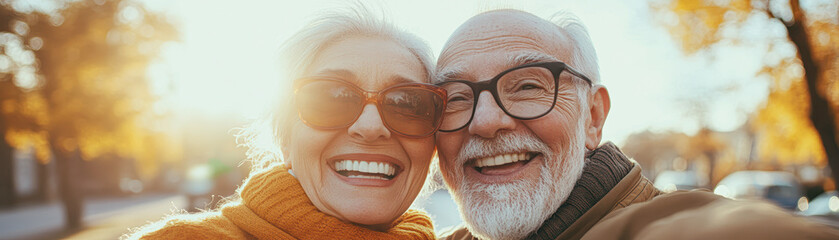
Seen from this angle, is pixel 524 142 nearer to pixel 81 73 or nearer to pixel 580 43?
pixel 580 43

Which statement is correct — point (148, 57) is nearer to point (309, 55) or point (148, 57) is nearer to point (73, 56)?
point (73, 56)

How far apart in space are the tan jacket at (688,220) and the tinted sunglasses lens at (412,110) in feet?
2.36

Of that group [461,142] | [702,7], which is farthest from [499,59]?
[702,7]

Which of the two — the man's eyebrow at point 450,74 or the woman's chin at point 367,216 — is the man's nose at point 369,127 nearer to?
the woman's chin at point 367,216

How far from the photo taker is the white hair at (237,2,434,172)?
225 cm

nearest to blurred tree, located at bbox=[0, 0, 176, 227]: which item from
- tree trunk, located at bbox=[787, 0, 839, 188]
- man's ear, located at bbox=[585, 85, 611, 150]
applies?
man's ear, located at bbox=[585, 85, 611, 150]

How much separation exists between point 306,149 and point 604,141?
4.89 feet

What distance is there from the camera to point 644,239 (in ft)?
4.90

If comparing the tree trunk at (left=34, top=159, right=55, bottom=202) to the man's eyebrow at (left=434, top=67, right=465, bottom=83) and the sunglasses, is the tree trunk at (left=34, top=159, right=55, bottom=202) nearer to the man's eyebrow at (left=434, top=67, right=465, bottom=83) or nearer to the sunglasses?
the sunglasses

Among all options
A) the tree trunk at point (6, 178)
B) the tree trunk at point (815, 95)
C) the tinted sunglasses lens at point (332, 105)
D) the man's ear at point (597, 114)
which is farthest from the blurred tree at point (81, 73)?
the tree trunk at point (815, 95)

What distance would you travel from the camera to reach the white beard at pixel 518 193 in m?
2.19

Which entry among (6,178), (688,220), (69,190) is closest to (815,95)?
(688,220)

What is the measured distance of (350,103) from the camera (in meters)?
2.08

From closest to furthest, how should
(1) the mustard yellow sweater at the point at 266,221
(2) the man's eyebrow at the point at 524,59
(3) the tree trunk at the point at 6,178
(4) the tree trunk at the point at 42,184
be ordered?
1. (1) the mustard yellow sweater at the point at 266,221
2. (2) the man's eyebrow at the point at 524,59
3. (3) the tree trunk at the point at 6,178
4. (4) the tree trunk at the point at 42,184
